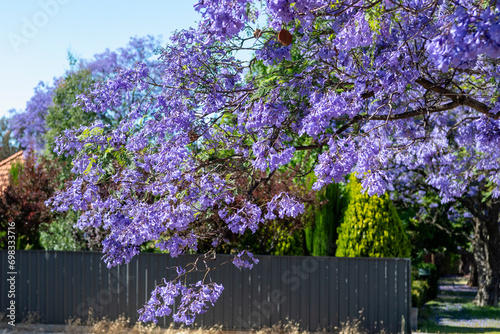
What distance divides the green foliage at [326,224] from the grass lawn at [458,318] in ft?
7.80

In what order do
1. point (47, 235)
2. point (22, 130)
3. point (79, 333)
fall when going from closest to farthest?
point (79, 333) < point (47, 235) < point (22, 130)

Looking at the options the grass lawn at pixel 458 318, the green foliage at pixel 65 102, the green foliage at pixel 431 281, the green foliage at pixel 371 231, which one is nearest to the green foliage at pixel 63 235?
the green foliage at pixel 65 102

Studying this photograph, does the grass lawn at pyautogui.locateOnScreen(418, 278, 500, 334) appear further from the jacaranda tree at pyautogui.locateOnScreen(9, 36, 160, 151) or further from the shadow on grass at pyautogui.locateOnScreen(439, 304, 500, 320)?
the jacaranda tree at pyautogui.locateOnScreen(9, 36, 160, 151)

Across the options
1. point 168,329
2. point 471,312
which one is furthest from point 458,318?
point 168,329

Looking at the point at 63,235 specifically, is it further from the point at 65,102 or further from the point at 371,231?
the point at 65,102

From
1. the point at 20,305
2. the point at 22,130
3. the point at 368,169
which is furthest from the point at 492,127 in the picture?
the point at 22,130

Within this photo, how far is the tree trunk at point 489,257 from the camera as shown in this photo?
15.7 metres

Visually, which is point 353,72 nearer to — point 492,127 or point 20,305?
point 492,127

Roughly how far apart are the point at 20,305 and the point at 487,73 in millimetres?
8588

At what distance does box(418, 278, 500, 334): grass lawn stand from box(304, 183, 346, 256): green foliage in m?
2.38

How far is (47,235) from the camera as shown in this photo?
1366 cm

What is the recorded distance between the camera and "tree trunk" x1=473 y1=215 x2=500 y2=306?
51.6ft

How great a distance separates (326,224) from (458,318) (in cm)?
531

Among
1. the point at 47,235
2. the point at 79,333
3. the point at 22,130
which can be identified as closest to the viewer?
the point at 79,333
